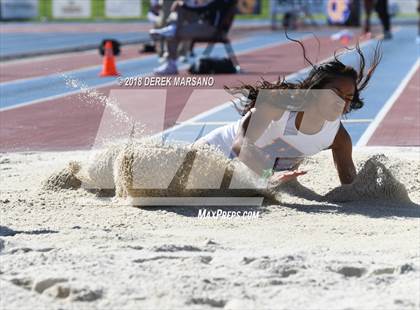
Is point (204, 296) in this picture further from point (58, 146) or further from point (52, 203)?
point (58, 146)

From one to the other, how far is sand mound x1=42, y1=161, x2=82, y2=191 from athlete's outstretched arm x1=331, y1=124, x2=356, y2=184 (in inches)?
70.0

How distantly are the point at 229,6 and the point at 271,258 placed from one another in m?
13.8

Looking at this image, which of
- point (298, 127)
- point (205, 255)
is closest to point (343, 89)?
point (298, 127)

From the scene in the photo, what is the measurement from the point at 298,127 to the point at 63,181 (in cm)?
168

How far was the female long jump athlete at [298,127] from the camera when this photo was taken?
255 inches

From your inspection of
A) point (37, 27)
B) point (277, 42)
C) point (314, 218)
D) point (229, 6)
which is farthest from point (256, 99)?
point (37, 27)

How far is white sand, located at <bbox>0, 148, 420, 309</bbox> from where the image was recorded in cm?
406

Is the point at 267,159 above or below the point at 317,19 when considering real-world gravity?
above

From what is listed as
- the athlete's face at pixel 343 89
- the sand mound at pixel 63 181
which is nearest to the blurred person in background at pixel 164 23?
the sand mound at pixel 63 181

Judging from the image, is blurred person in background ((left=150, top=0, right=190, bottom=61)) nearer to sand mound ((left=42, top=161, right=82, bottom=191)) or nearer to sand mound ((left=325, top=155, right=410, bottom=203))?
sand mound ((left=42, top=161, right=82, bottom=191))

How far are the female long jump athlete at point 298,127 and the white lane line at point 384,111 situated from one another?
271 cm

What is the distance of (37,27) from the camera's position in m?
34.6

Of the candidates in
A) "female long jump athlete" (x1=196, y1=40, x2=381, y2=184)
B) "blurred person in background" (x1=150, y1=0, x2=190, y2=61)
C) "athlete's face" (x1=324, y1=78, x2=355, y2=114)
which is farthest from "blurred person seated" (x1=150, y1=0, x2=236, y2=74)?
"athlete's face" (x1=324, y1=78, x2=355, y2=114)

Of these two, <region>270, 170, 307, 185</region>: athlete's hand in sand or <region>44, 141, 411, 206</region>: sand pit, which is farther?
<region>270, 170, 307, 185</region>: athlete's hand in sand
